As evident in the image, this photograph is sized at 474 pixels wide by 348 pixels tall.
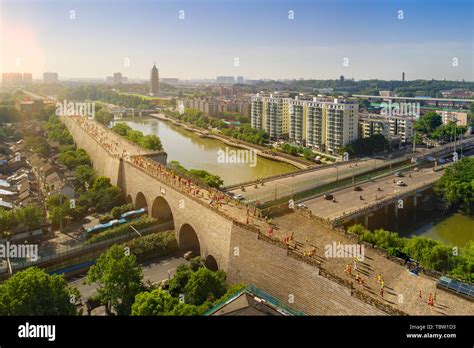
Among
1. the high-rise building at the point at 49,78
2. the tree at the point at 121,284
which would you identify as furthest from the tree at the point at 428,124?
the high-rise building at the point at 49,78

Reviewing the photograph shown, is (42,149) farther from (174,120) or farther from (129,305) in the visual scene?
(174,120)

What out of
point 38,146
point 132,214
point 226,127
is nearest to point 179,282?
point 132,214

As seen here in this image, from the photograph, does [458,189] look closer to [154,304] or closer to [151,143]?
[154,304]

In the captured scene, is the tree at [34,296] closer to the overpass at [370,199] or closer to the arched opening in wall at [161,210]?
the arched opening in wall at [161,210]

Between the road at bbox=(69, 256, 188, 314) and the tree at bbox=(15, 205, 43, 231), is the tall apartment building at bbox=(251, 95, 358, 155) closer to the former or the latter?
the road at bbox=(69, 256, 188, 314)

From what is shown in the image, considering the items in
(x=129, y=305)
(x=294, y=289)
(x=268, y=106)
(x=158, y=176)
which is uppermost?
(x=268, y=106)

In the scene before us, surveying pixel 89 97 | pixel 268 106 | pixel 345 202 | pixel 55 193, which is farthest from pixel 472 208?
pixel 89 97
